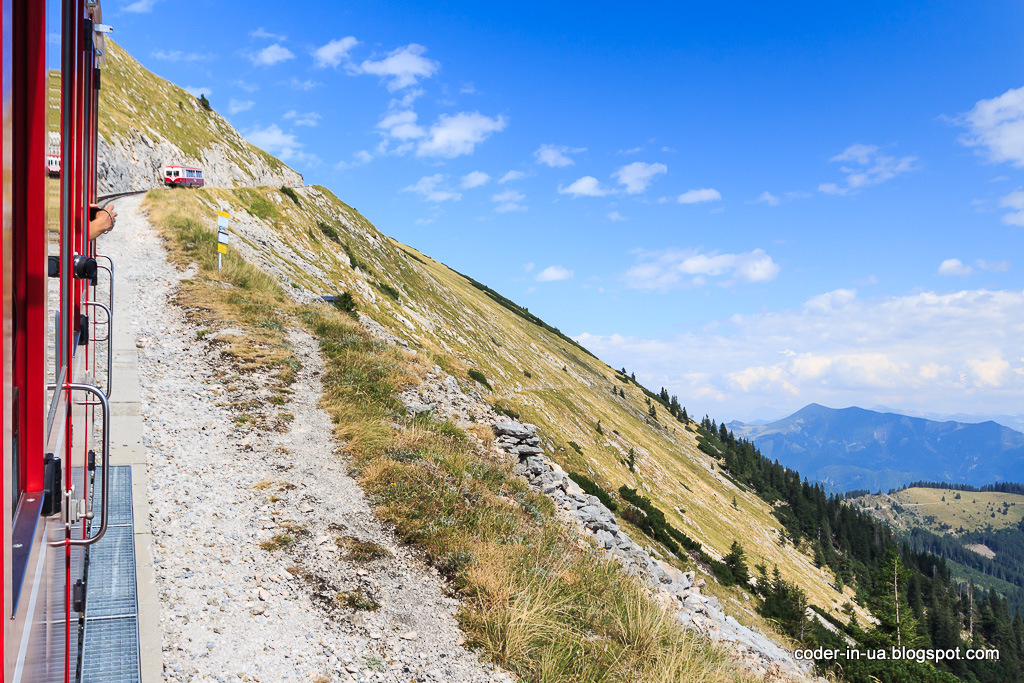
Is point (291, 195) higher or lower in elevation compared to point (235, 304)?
higher

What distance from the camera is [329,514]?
8023 mm

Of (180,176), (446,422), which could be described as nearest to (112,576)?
(446,422)

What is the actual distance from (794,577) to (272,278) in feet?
267

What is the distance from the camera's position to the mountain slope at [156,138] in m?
47.3

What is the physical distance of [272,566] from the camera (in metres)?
6.76

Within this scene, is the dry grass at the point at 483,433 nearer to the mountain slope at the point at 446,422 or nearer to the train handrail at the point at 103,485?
the mountain slope at the point at 446,422

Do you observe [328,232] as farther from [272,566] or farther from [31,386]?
[31,386]

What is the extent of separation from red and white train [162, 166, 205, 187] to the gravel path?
3641 cm

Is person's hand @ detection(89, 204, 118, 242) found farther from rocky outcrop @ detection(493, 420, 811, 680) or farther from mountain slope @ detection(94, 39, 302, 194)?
mountain slope @ detection(94, 39, 302, 194)

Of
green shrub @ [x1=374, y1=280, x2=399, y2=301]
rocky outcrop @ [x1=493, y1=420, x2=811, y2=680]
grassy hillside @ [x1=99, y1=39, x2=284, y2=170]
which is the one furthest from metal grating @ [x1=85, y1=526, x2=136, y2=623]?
grassy hillside @ [x1=99, y1=39, x2=284, y2=170]

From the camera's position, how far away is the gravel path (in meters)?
5.53

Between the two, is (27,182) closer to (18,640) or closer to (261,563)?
(18,640)

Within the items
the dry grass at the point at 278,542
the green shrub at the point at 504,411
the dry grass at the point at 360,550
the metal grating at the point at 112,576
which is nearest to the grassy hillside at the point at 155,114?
the green shrub at the point at 504,411

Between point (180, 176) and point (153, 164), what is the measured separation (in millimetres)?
17458
